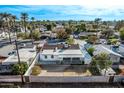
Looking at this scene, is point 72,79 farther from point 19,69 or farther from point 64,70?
point 19,69

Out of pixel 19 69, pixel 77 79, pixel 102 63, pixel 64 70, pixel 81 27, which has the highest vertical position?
pixel 81 27

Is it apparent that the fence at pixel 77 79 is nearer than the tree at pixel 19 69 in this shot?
Yes

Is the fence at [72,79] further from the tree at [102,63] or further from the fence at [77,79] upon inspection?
the tree at [102,63]

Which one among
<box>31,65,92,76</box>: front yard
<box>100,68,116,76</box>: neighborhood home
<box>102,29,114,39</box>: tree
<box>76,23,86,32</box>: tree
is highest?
<box>76,23,86,32</box>: tree

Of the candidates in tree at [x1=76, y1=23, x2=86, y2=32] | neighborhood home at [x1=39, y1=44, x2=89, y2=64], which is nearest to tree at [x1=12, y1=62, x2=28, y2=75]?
neighborhood home at [x1=39, y1=44, x2=89, y2=64]

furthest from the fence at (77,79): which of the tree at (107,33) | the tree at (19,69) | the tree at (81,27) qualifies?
the tree at (81,27)

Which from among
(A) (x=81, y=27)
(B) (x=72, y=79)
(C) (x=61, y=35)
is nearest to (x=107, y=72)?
(B) (x=72, y=79)

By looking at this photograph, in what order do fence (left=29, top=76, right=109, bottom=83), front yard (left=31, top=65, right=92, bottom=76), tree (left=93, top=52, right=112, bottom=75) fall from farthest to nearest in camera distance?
front yard (left=31, top=65, right=92, bottom=76), tree (left=93, top=52, right=112, bottom=75), fence (left=29, top=76, right=109, bottom=83)

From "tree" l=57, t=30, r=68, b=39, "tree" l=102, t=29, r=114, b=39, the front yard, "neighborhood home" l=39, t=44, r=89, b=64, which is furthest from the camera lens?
"tree" l=102, t=29, r=114, b=39

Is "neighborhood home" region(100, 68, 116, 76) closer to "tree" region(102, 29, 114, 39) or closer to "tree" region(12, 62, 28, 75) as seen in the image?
"tree" region(12, 62, 28, 75)

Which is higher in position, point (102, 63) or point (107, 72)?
point (102, 63)

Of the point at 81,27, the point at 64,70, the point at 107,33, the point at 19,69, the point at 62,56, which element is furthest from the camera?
the point at 81,27
